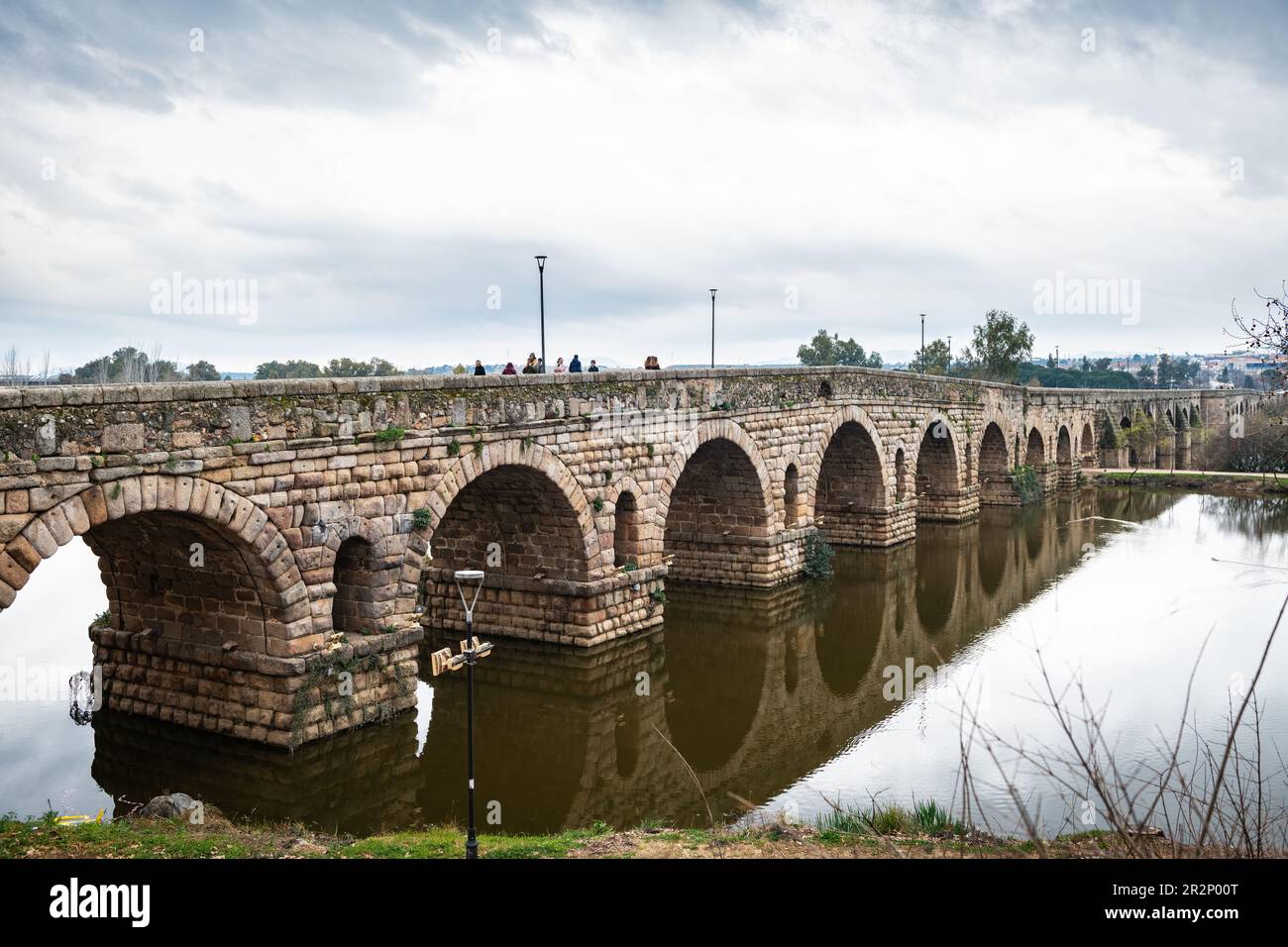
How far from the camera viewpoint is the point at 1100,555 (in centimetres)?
2800

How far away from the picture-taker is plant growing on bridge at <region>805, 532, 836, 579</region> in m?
24.8

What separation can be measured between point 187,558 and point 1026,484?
33516mm

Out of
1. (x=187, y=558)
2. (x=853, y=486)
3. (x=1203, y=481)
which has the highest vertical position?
(x=187, y=558)

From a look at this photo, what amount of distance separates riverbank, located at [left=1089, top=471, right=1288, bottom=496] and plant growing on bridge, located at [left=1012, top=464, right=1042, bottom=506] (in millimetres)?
7533

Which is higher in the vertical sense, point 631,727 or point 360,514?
point 360,514

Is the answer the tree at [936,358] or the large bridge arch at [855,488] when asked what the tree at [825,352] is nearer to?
the tree at [936,358]

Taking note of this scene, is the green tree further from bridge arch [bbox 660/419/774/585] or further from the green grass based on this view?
the green grass

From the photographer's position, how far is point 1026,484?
3938 centimetres

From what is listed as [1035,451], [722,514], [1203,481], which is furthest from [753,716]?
[1203,481]

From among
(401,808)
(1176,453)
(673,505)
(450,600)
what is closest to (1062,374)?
(1176,453)

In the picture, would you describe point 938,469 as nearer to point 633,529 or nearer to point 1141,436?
point 633,529

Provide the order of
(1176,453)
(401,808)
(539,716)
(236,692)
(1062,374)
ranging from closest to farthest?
1. (401,808)
2. (236,692)
3. (539,716)
4. (1176,453)
5. (1062,374)
